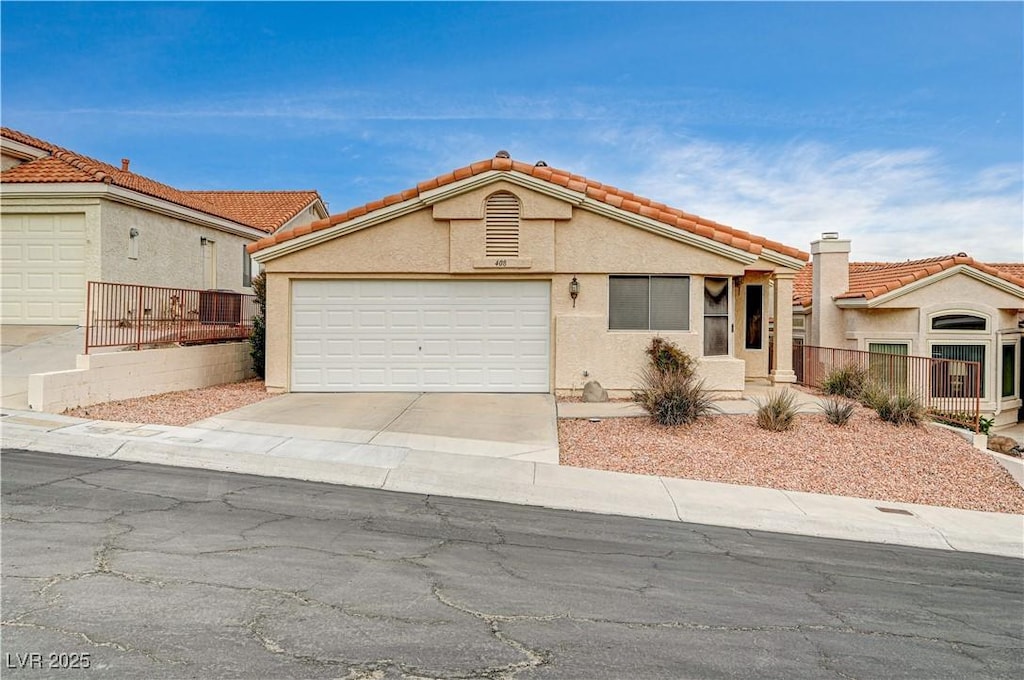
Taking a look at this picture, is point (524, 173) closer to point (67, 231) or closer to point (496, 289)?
point (496, 289)

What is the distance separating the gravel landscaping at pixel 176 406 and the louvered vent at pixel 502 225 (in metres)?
5.75

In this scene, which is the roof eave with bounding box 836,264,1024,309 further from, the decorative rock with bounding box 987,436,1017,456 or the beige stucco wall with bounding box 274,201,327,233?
the beige stucco wall with bounding box 274,201,327,233

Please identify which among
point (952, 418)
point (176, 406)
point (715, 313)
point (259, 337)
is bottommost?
point (952, 418)

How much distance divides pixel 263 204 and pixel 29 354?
1513 cm

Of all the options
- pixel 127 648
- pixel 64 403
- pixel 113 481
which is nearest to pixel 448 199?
pixel 64 403

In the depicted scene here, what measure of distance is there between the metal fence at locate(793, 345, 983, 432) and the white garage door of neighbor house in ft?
23.9

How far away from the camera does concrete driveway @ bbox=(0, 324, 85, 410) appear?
12.8 meters

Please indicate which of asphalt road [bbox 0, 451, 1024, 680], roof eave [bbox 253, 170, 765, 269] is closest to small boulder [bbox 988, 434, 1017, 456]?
roof eave [bbox 253, 170, 765, 269]

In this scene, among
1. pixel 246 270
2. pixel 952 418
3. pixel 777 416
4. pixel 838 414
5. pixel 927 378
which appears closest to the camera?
pixel 777 416

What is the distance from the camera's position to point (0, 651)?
4223 mm

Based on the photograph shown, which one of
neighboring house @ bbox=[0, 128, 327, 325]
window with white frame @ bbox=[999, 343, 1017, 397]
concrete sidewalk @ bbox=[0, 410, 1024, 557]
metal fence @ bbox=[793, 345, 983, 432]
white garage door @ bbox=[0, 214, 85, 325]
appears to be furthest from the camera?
window with white frame @ bbox=[999, 343, 1017, 397]

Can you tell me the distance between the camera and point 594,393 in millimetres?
15141

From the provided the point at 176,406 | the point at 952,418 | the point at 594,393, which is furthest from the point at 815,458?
the point at 176,406

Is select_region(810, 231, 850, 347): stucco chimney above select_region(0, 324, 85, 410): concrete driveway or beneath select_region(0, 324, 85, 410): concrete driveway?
above
